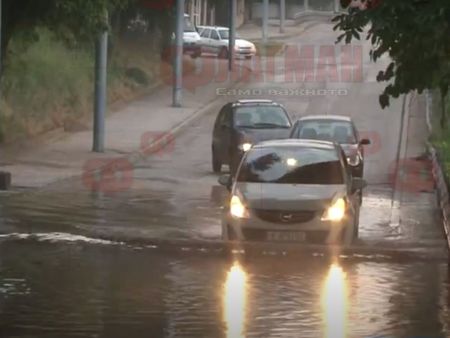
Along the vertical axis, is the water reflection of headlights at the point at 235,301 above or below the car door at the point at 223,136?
below

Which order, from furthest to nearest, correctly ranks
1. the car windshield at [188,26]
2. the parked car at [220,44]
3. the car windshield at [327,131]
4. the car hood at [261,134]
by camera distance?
the car windshield at [188,26] < the parked car at [220,44] < the car hood at [261,134] < the car windshield at [327,131]

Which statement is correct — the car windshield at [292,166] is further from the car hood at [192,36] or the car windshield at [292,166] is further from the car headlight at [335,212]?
the car hood at [192,36]

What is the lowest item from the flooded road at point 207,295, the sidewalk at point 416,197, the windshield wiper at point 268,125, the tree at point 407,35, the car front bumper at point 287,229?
the sidewalk at point 416,197

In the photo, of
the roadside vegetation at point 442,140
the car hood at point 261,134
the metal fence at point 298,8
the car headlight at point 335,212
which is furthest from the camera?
the metal fence at point 298,8

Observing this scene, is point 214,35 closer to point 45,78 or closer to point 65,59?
point 65,59

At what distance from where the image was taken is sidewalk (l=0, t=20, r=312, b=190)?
2992 centimetres

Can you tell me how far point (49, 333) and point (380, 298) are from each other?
13.4 feet

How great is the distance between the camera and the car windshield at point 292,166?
739 inches

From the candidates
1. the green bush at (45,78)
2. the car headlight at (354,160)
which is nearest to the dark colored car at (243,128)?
the car headlight at (354,160)

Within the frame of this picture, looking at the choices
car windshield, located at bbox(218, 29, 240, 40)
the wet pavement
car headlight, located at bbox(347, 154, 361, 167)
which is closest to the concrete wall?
car windshield, located at bbox(218, 29, 240, 40)

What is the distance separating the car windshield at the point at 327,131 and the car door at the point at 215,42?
41.2 metres

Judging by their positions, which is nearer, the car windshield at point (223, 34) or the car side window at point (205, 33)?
the car side window at point (205, 33)

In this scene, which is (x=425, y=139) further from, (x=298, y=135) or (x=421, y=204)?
(x=421, y=204)

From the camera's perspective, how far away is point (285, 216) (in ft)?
58.6
